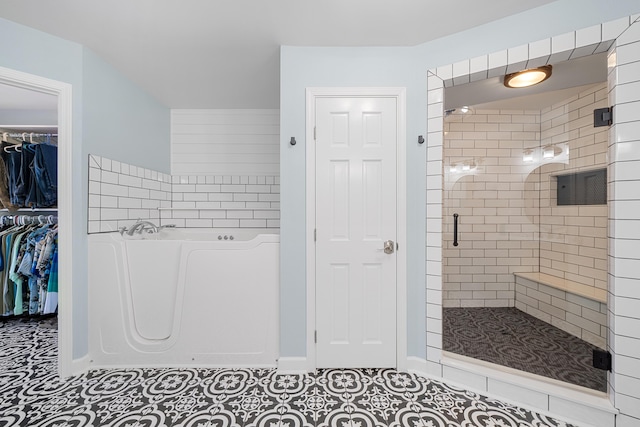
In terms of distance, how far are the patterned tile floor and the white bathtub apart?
105mm

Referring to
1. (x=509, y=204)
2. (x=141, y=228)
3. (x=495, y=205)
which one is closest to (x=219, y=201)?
(x=141, y=228)

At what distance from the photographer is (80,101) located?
1.74m

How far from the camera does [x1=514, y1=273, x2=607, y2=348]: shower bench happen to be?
1.58 metres

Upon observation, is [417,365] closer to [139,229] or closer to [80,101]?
[139,229]

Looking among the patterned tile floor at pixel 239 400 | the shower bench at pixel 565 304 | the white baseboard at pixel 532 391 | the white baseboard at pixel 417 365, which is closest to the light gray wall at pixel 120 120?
the patterned tile floor at pixel 239 400

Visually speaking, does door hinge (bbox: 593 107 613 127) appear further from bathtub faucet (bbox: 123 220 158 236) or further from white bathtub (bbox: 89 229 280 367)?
bathtub faucet (bbox: 123 220 158 236)

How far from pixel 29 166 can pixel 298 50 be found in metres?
2.88

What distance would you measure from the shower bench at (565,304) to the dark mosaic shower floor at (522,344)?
0.20ft

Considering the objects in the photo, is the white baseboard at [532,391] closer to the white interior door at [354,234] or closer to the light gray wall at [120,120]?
the white interior door at [354,234]

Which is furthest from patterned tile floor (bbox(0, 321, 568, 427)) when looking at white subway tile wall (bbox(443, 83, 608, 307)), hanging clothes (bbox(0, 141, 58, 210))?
hanging clothes (bbox(0, 141, 58, 210))

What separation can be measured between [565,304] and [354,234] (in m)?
1.89

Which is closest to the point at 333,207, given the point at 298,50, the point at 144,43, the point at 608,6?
the point at 298,50

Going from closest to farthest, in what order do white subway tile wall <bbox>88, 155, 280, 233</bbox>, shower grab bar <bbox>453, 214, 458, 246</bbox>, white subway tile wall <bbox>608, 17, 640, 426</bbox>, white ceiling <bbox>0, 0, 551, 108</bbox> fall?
white subway tile wall <bbox>608, 17, 640, 426</bbox>
white ceiling <bbox>0, 0, 551, 108</bbox>
shower grab bar <bbox>453, 214, 458, 246</bbox>
white subway tile wall <bbox>88, 155, 280, 233</bbox>

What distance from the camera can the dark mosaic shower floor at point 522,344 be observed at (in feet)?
5.08
